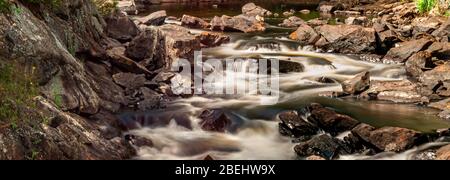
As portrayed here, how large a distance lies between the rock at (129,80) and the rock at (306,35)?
9.99 metres

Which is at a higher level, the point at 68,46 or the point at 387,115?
the point at 68,46

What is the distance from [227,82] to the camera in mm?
13938

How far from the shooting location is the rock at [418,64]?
48.4ft

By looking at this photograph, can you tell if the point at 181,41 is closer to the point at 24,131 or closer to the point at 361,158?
the point at 361,158

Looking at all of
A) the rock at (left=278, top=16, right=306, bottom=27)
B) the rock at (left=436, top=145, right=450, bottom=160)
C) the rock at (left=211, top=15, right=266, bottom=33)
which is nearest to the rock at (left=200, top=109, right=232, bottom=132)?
the rock at (left=436, top=145, right=450, bottom=160)

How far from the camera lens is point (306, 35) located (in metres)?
21.0

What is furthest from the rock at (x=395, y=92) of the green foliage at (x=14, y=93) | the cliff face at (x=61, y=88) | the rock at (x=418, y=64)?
the green foliage at (x=14, y=93)

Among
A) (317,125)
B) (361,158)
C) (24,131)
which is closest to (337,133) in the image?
(317,125)

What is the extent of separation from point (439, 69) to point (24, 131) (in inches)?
459

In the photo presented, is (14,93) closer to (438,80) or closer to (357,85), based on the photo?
(357,85)

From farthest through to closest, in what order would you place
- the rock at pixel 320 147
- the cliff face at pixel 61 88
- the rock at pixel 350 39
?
the rock at pixel 350 39
the rock at pixel 320 147
the cliff face at pixel 61 88

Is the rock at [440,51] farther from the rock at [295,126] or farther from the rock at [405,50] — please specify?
the rock at [295,126]

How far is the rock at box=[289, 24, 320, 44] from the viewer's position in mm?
20016

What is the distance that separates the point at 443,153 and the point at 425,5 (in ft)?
62.1
